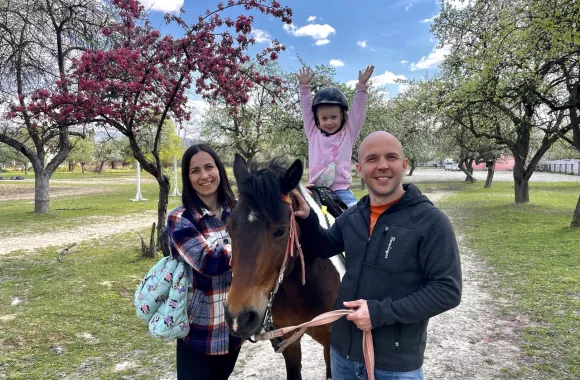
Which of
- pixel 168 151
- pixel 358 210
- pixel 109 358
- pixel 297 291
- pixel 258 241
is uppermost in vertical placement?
pixel 168 151

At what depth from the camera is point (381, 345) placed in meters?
1.59

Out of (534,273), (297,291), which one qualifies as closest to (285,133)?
(534,273)

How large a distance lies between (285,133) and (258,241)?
19919mm

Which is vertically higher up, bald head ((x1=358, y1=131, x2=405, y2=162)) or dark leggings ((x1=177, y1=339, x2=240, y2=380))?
bald head ((x1=358, y1=131, x2=405, y2=162))

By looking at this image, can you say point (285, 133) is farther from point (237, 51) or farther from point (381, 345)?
point (381, 345)

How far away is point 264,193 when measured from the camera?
1948 mm

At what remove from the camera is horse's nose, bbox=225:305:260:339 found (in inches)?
66.3

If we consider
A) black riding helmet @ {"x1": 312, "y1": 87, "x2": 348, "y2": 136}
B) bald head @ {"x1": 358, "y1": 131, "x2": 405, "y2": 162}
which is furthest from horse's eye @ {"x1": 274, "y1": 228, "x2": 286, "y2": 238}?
black riding helmet @ {"x1": 312, "y1": 87, "x2": 348, "y2": 136}

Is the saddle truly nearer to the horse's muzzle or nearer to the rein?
the rein

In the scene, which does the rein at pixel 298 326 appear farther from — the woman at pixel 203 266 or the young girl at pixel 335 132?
the young girl at pixel 335 132

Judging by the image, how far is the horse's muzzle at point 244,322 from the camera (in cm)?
168

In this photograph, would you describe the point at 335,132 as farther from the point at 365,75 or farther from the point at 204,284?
the point at 204,284

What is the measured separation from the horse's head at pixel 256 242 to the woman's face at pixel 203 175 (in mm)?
381

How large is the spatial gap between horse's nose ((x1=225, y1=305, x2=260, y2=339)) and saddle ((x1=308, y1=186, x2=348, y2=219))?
141 centimetres
